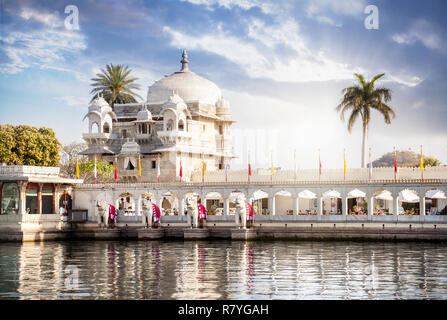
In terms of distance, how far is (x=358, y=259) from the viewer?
3272cm

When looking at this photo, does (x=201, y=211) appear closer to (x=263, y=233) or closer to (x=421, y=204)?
(x=263, y=233)

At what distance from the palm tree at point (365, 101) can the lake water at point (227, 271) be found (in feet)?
69.3

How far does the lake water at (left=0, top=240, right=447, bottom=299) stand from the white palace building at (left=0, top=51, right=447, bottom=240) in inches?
254

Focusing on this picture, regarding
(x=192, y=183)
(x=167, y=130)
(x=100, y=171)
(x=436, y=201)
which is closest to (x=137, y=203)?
(x=192, y=183)

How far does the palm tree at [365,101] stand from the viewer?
60125 millimetres

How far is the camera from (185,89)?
75000 millimetres

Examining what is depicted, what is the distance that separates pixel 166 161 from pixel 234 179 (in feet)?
28.2

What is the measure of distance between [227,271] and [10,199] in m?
26.5

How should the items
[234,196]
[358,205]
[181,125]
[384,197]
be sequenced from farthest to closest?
1. [181,125]
2. [234,196]
3. [358,205]
4. [384,197]

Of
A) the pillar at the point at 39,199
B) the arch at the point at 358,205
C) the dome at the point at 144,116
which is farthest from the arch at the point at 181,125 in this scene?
the pillar at the point at 39,199

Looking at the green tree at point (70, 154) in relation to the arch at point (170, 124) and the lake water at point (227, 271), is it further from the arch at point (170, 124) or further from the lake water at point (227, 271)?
the lake water at point (227, 271)

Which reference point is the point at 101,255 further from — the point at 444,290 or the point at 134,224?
the point at 444,290
